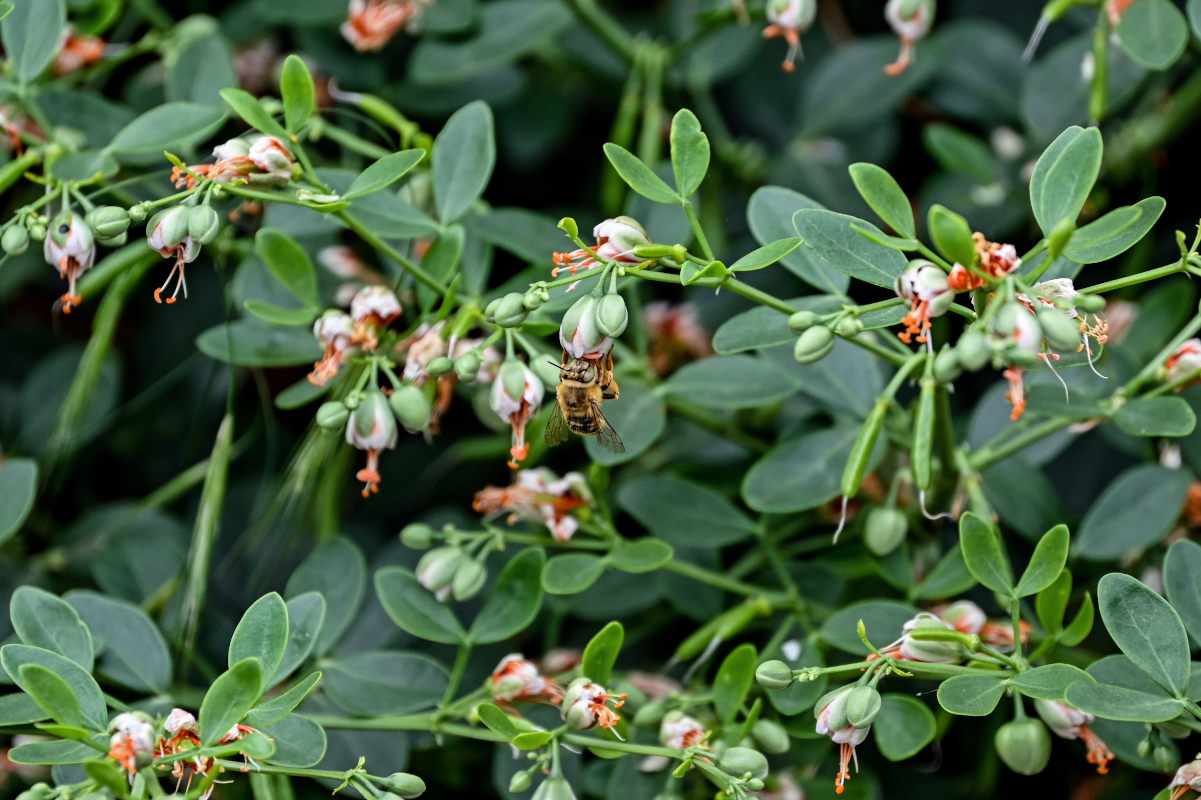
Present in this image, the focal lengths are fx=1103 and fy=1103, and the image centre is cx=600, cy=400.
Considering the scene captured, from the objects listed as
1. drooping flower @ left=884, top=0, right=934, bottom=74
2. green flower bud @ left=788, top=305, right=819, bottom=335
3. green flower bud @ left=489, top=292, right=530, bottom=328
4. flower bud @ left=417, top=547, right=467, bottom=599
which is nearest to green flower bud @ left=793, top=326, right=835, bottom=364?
green flower bud @ left=788, top=305, right=819, bottom=335

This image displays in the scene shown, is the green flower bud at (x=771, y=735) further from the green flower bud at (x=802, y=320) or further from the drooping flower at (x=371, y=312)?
the drooping flower at (x=371, y=312)

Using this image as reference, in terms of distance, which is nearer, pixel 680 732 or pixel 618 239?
pixel 618 239

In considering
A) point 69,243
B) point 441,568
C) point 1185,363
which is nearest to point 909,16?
point 1185,363

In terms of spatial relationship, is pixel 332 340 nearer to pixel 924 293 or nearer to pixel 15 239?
pixel 15 239

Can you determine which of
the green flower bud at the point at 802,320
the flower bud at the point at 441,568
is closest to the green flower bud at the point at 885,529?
the green flower bud at the point at 802,320

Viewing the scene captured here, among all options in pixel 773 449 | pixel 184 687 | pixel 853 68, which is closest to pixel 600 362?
pixel 773 449

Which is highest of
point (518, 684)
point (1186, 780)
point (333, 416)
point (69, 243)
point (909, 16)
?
point (909, 16)
